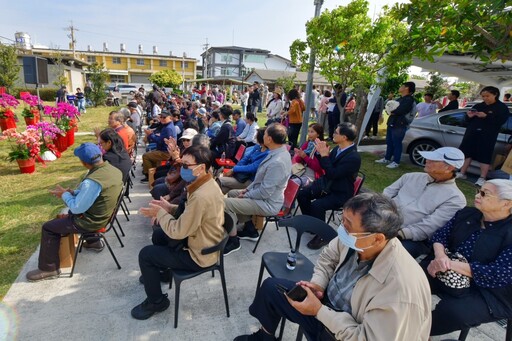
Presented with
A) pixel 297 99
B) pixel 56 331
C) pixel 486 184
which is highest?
pixel 297 99

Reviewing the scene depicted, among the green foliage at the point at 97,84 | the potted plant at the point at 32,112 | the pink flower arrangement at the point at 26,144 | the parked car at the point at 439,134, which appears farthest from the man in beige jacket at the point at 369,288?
the green foliage at the point at 97,84

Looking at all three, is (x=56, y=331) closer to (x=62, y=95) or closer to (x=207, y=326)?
(x=207, y=326)

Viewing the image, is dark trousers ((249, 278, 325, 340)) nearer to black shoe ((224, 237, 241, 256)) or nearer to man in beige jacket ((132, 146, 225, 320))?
man in beige jacket ((132, 146, 225, 320))

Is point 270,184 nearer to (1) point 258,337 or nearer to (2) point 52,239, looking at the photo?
(1) point 258,337

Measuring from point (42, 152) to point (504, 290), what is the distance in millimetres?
9245

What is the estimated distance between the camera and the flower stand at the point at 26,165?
21.6 feet

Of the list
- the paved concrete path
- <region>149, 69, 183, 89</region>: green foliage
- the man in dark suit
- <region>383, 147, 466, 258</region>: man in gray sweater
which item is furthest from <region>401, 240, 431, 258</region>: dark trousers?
<region>149, 69, 183, 89</region>: green foliage

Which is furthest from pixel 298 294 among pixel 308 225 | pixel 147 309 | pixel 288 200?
pixel 288 200

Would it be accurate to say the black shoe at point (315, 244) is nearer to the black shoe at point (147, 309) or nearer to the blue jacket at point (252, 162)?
the blue jacket at point (252, 162)

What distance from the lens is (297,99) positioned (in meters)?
8.73

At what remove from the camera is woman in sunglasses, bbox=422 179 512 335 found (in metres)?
2.20

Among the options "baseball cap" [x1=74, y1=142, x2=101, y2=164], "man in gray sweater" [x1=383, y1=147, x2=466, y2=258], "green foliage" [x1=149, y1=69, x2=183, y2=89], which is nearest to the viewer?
"man in gray sweater" [x1=383, y1=147, x2=466, y2=258]

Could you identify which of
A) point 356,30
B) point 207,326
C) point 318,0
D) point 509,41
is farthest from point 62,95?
point 509,41

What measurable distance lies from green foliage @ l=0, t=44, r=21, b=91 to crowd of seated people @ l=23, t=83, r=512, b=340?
898 inches
